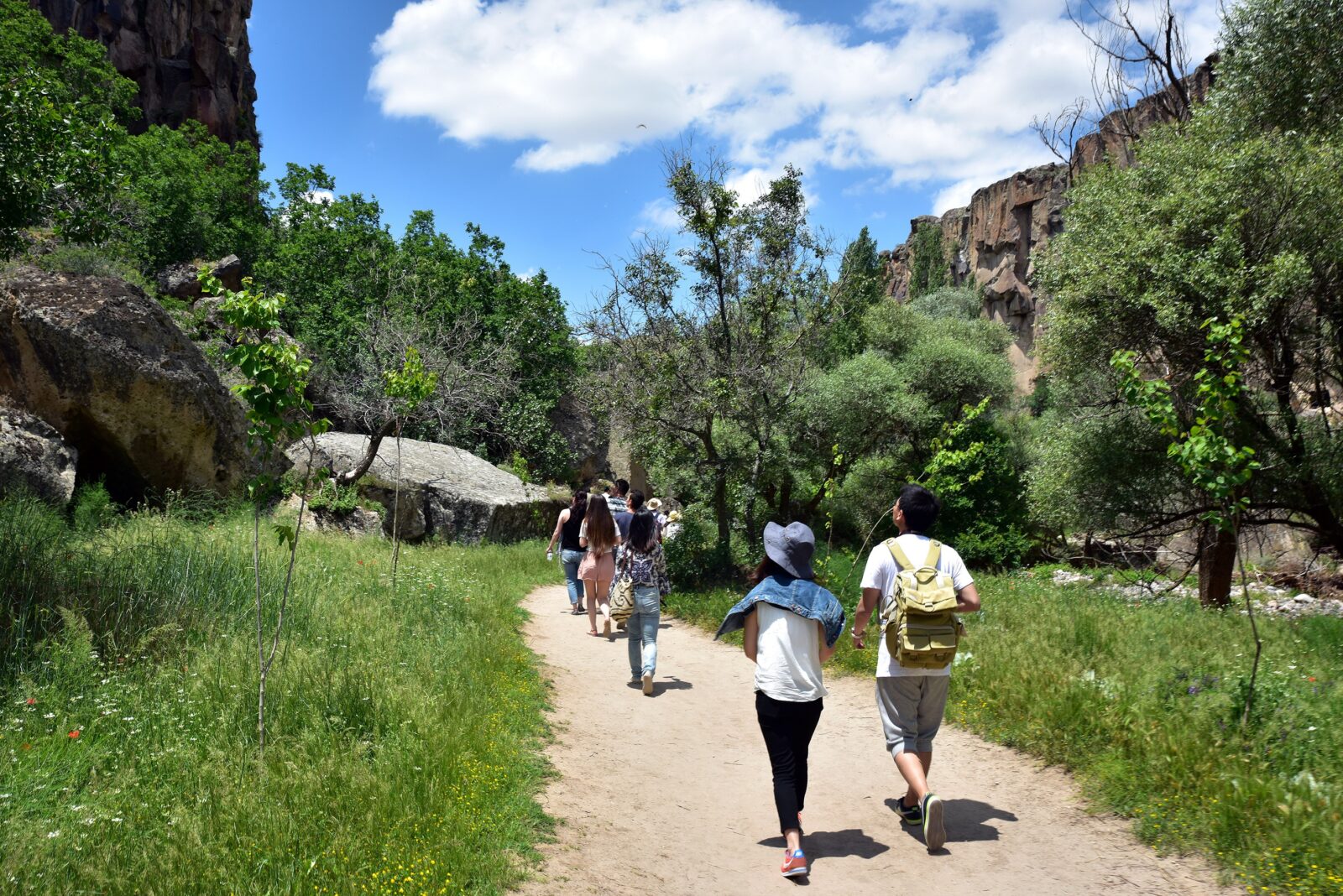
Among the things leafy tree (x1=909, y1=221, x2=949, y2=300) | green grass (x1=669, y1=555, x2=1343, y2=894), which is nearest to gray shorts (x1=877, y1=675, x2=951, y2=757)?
green grass (x1=669, y1=555, x2=1343, y2=894)

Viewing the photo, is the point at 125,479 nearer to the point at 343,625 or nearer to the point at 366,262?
the point at 343,625

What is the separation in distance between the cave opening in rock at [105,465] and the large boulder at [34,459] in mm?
1181

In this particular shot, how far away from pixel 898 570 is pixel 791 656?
34.3 inches

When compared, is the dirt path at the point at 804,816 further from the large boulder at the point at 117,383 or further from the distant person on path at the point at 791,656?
the large boulder at the point at 117,383

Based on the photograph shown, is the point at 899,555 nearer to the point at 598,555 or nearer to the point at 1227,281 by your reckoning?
the point at 598,555

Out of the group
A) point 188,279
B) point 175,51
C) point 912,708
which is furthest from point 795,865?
point 175,51

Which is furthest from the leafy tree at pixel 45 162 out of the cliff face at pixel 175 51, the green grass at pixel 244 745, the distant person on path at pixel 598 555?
the cliff face at pixel 175 51

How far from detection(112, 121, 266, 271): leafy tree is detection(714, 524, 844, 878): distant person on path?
2648cm

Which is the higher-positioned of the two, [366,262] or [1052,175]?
[1052,175]

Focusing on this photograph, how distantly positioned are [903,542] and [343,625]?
5.54m

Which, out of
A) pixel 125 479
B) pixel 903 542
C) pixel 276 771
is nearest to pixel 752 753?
pixel 903 542

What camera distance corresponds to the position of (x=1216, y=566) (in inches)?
489

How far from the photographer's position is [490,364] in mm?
27812

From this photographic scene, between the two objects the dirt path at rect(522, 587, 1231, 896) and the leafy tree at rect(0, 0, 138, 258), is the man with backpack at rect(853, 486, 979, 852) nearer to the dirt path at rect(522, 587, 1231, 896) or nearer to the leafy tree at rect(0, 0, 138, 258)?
the dirt path at rect(522, 587, 1231, 896)
